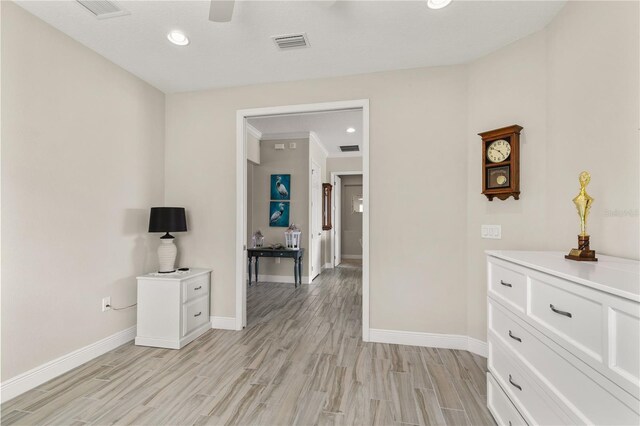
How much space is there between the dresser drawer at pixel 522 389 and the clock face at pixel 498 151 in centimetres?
144

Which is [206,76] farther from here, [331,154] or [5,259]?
[331,154]

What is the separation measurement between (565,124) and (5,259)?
12.8 ft

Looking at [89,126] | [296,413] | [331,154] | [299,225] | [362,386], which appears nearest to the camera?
[296,413]

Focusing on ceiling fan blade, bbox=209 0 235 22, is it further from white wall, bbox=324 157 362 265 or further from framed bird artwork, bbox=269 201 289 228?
white wall, bbox=324 157 362 265

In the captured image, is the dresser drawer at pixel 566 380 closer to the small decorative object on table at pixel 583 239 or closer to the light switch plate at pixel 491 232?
the small decorative object on table at pixel 583 239

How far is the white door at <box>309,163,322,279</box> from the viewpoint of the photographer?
5.66m

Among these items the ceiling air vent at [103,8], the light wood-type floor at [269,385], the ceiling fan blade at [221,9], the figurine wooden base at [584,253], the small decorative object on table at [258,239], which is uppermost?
the ceiling air vent at [103,8]

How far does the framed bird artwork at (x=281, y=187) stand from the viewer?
557 cm

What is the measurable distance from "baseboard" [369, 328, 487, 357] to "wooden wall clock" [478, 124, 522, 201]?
4.34 ft

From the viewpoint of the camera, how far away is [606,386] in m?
0.92

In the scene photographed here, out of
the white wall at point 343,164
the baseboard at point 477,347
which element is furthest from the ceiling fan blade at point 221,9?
the white wall at point 343,164

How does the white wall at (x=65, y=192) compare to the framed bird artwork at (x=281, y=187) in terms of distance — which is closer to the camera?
the white wall at (x=65, y=192)

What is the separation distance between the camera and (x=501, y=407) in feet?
5.42

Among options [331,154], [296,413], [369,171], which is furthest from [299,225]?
[296,413]
